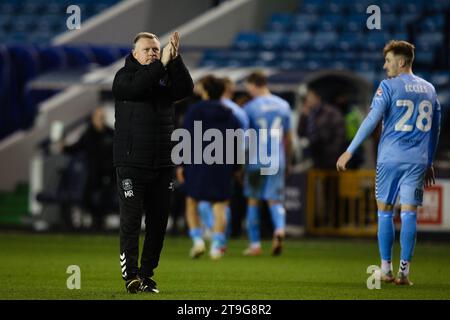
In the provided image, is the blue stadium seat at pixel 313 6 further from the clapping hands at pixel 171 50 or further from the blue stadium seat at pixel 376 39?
the clapping hands at pixel 171 50

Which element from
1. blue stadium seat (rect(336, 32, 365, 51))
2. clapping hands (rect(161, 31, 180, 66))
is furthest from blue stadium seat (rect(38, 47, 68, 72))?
clapping hands (rect(161, 31, 180, 66))

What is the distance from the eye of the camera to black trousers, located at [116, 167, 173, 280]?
11461 mm

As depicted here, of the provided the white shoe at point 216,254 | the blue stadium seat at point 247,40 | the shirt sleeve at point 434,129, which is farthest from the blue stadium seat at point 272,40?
the shirt sleeve at point 434,129

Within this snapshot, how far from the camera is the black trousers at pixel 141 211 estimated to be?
11461 millimetres

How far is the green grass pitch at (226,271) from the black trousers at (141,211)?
302 mm

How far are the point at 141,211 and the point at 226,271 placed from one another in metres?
3.35

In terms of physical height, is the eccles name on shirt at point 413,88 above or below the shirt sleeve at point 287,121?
below

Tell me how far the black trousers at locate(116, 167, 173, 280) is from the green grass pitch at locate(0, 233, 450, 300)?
30 cm

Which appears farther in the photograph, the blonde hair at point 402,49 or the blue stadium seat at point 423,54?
the blue stadium seat at point 423,54

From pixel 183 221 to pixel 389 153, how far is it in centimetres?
1214

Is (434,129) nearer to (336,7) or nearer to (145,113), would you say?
(145,113)

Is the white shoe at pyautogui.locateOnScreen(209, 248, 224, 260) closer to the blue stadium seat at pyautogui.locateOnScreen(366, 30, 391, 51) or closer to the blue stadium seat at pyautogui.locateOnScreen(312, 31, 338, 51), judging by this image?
the blue stadium seat at pyautogui.locateOnScreen(366, 30, 391, 51)
